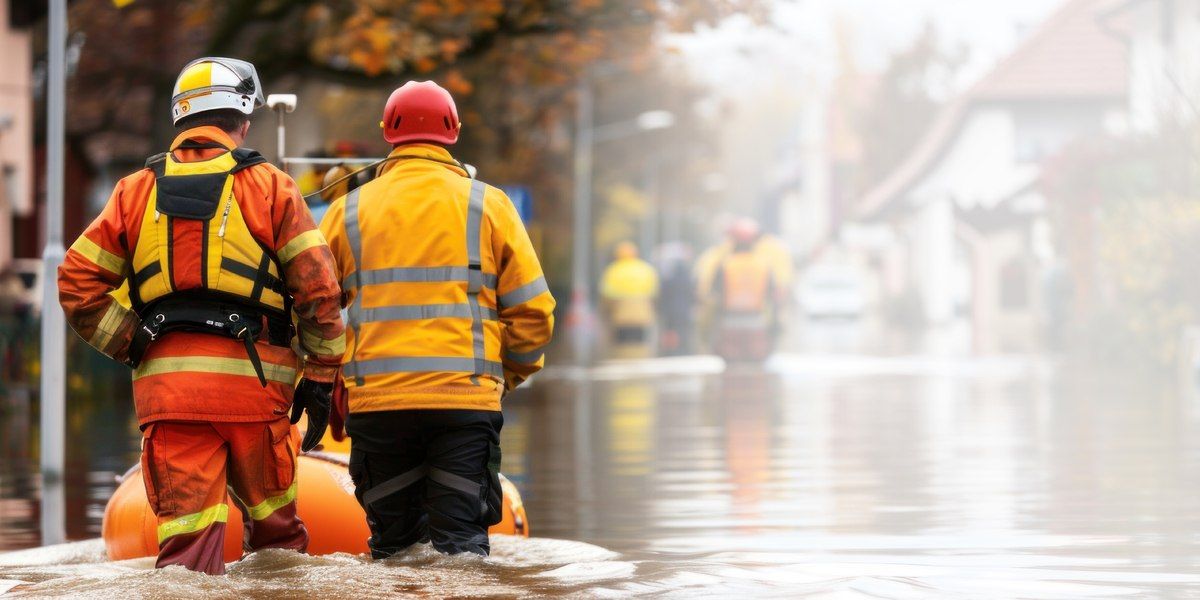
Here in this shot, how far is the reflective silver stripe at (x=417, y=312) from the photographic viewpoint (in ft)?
23.4

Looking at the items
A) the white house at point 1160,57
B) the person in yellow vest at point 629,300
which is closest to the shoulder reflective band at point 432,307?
the white house at point 1160,57

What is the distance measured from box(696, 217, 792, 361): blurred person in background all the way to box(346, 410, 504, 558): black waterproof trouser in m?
18.3

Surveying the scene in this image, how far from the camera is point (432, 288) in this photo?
7.15 meters

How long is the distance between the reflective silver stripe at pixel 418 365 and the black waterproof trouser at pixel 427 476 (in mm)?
138

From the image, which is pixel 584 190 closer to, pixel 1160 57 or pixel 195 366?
pixel 1160 57

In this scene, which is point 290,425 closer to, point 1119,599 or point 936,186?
point 1119,599

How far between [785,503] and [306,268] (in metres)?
4.72

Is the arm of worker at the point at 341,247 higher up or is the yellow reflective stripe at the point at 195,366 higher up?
the arm of worker at the point at 341,247

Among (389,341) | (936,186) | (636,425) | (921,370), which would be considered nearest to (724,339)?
(921,370)

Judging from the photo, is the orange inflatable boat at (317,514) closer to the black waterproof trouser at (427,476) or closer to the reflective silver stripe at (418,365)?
the black waterproof trouser at (427,476)

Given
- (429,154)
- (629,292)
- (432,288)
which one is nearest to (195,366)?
(432,288)

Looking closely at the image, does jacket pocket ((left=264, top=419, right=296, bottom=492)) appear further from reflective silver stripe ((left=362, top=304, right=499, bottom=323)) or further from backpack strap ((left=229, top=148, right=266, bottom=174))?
backpack strap ((left=229, top=148, right=266, bottom=174))

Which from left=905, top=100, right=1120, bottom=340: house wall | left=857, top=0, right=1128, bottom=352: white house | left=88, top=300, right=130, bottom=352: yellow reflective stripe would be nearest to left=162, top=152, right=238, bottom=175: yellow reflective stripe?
left=88, top=300, right=130, bottom=352: yellow reflective stripe

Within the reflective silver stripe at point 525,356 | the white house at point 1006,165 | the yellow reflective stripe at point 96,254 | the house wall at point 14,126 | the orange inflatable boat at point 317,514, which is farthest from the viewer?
the white house at point 1006,165
